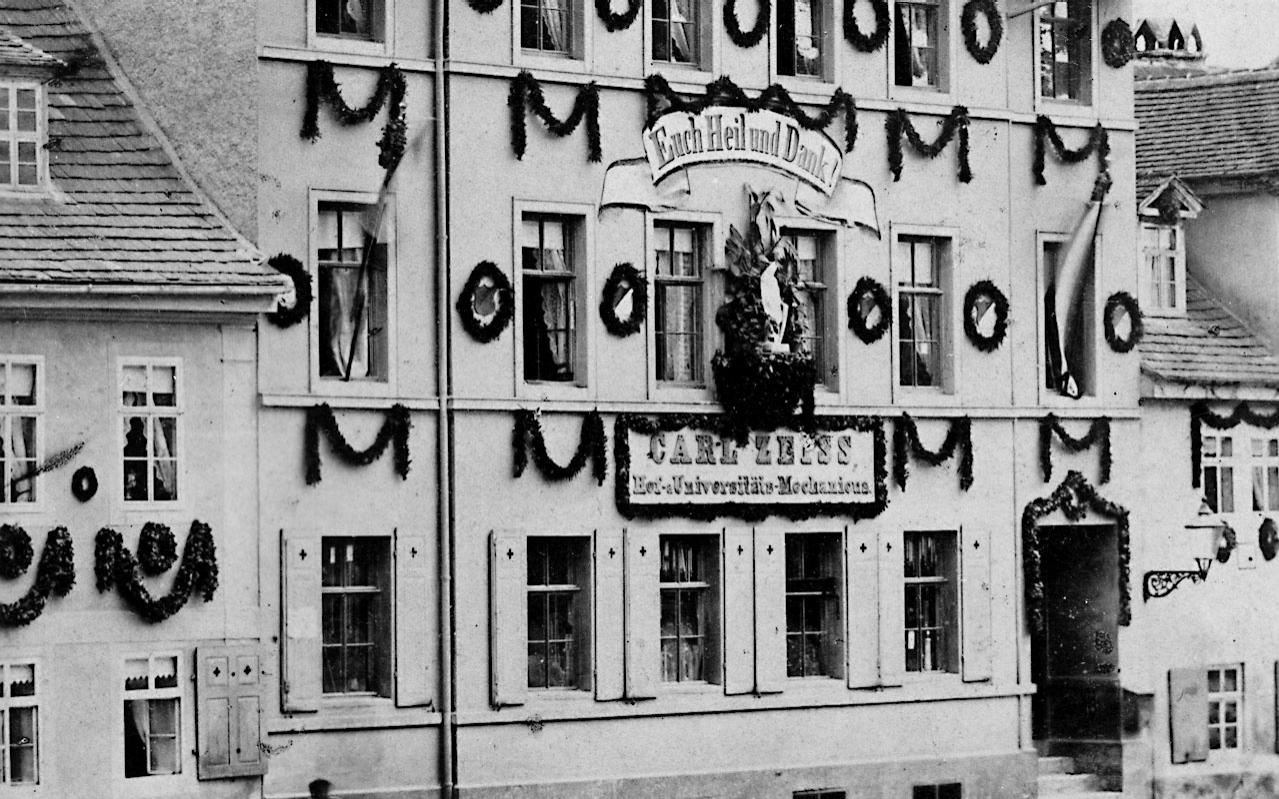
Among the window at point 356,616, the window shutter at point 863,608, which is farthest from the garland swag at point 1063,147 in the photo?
the window at point 356,616

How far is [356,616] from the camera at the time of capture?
28844 mm

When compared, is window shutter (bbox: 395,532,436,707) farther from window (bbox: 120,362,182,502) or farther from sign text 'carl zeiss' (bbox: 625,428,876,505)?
window (bbox: 120,362,182,502)

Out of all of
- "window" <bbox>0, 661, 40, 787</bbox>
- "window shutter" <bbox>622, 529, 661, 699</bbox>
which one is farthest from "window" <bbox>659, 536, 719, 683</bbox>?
"window" <bbox>0, 661, 40, 787</bbox>

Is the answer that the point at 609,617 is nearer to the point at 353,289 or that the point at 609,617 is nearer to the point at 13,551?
the point at 353,289

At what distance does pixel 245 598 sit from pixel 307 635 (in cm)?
102

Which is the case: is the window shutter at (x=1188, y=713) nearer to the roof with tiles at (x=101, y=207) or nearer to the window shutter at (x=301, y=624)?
the window shutter at (x=301, y=624)

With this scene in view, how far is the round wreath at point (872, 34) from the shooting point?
106 ft

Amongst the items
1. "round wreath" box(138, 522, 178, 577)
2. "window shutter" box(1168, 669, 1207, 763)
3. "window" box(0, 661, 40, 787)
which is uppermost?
"round wreath" box(138, 522, 178, 577)

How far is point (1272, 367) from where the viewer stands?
118ft

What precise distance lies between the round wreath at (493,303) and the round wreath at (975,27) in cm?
738

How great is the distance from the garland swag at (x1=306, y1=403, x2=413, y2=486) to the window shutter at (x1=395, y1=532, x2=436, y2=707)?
85cm

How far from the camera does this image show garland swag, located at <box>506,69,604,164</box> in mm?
29641

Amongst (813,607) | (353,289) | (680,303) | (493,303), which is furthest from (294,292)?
(813,607)

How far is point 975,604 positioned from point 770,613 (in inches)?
122
